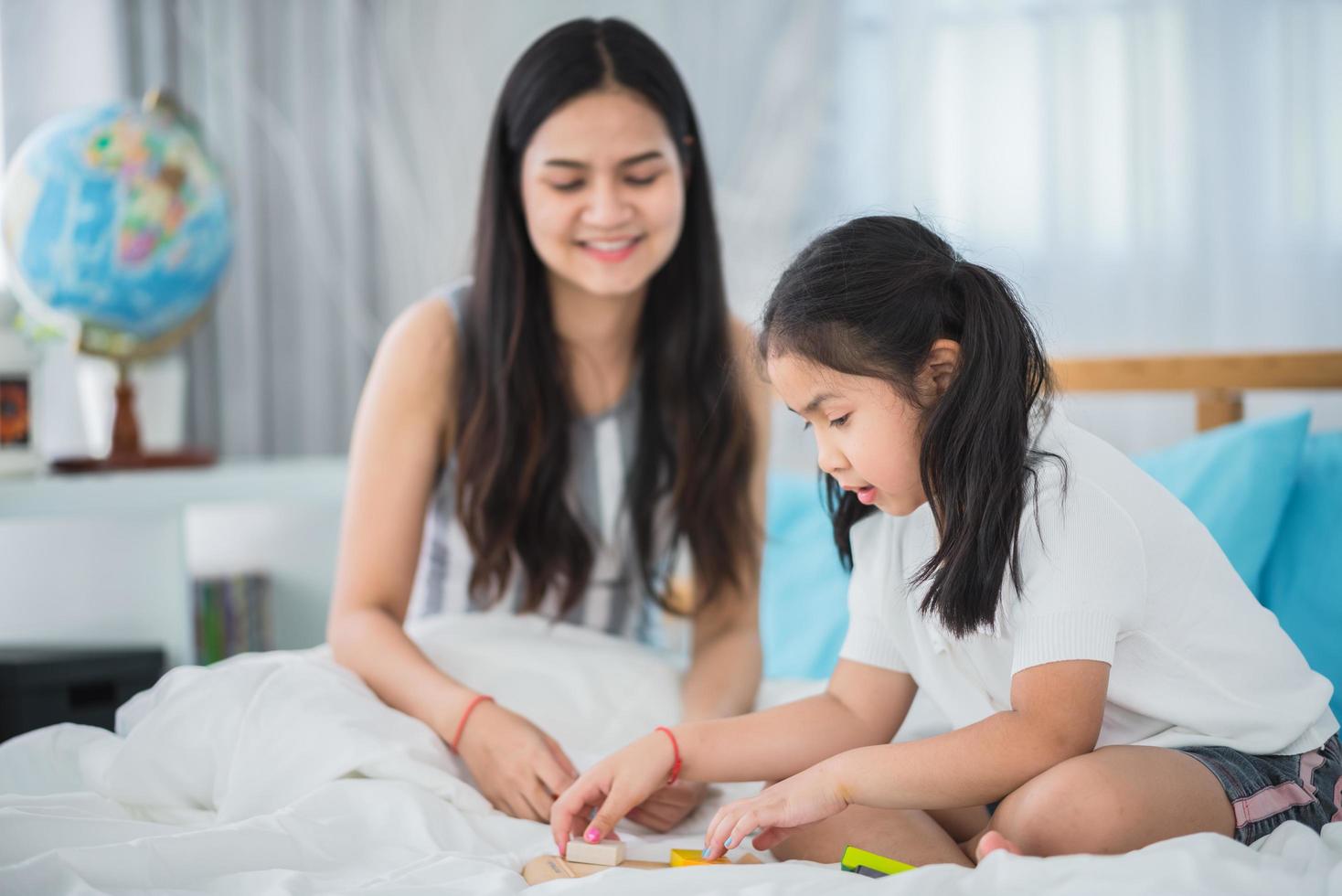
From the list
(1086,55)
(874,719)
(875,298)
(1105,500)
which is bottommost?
(874,719)

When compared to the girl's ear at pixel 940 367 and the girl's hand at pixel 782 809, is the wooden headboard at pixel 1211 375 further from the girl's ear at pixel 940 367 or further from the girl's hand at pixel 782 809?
the girl's hand at pixel 782 809

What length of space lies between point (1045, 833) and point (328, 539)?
165 centimetres

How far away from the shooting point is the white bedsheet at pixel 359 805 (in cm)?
75

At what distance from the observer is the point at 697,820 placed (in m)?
1.10

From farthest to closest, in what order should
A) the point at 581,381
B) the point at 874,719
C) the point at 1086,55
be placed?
1. the point at 1086,55
2. the point at 581,381
3. the point at 874,719

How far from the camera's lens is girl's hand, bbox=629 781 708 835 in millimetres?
1054

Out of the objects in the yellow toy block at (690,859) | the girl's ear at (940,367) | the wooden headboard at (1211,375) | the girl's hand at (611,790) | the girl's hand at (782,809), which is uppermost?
the girl's ear at (940,367)

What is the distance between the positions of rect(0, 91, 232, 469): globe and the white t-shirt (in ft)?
4.88

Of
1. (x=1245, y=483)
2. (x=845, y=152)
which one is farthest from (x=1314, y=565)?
(x=845, y=152)

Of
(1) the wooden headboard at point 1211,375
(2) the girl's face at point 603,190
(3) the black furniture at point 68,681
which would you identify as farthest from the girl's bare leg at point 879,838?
(3) the black furniture at point 68,681

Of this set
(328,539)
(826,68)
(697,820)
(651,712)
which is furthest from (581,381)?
(826,68)

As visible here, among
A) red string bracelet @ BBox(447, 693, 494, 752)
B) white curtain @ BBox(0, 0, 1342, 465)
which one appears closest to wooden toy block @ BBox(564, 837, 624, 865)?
red string bracelet @ BBox(447, 693, 494, 752)

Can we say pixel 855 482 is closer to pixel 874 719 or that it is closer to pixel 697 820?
pixel 874 719

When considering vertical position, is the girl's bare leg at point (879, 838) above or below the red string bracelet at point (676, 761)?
below
